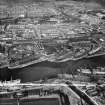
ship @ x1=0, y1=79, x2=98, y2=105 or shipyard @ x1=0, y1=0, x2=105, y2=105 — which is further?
shipyard @ x1=0, y1=0, x2=105, y2=105

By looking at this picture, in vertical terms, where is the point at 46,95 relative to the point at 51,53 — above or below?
below

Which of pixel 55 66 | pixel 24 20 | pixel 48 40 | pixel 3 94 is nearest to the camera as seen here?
pixel 3 94

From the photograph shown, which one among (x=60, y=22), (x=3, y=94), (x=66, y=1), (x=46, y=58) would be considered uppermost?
(x=66, y=1)

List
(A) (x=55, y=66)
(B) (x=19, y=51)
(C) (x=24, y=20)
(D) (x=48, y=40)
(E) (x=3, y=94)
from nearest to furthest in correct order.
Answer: (E) (x=3, y=94) < (A) (x=55, y=66) < (B) (x=19, y=51) < (D) (x=48, y=40) < (C) (x=24, y=20)

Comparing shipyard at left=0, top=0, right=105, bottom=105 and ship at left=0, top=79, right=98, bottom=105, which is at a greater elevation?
shipyard at left=0, top=0, right=105, bottom=105

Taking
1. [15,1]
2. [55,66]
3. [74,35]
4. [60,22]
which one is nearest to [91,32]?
[74,35]

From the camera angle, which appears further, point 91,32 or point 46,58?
point 91,32

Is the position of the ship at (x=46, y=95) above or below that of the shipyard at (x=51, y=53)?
below

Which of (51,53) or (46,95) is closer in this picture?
(46,95)

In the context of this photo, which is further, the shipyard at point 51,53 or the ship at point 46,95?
the shipyard at point 51,53

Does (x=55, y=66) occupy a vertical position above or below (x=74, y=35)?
below

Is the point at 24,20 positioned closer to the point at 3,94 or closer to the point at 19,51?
the point at 19,51
